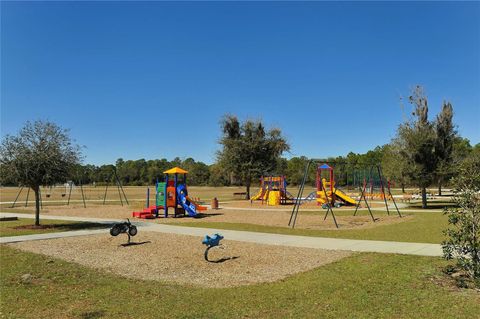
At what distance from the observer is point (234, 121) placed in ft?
152

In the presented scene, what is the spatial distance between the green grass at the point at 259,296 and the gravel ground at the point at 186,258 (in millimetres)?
627

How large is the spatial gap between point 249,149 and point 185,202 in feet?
67.3

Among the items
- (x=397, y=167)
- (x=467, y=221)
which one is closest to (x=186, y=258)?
(x=467, y=221)

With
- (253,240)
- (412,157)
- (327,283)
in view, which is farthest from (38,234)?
(412,157)

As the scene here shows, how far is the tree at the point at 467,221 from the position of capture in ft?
25.5

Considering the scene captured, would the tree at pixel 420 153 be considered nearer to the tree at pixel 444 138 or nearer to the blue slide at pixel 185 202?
the tree at pixel 444 138

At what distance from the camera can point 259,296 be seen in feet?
24.1

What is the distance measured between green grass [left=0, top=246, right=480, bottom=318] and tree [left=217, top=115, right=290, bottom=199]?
3453cm

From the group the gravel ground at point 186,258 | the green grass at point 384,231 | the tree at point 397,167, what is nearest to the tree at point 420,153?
the tree at point 397,167

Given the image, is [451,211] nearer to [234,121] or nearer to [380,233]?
[380,233]

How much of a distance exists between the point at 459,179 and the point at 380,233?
7.87 metres

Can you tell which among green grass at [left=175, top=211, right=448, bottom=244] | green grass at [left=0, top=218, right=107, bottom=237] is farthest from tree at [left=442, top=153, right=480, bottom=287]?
green grass at [left=0, top=218, right=107, bottom=237]

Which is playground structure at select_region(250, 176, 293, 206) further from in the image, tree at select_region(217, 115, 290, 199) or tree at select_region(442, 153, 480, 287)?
tree at select_region(442, 153, 480, 287)

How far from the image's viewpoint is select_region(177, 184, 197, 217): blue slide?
24.1 meters
